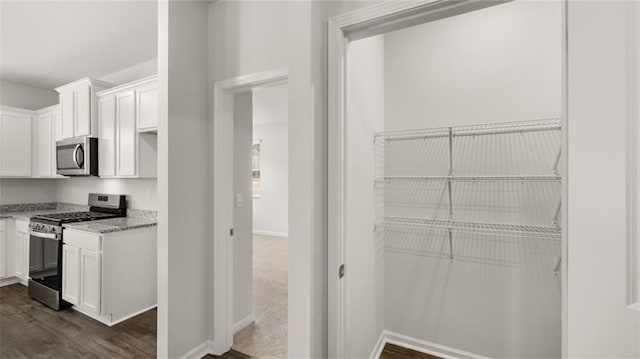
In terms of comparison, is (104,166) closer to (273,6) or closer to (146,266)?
(146,266)

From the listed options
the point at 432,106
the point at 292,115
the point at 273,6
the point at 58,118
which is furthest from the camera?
the point at 58,118

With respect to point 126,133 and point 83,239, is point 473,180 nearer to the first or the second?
point 126,133

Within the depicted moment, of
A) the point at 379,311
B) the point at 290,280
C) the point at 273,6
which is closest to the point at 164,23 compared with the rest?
the point at 273,6

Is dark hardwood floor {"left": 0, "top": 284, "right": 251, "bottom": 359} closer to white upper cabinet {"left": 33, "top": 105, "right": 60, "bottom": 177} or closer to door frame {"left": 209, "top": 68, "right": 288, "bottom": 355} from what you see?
door frame {"left": 209, "top": 68, "right": 288, "bottom": 355}

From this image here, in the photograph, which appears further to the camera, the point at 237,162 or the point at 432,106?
the point at 237,162

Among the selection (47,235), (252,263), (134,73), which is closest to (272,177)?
(134,73)

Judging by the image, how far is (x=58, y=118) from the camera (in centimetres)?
385

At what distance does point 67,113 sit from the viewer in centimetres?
362

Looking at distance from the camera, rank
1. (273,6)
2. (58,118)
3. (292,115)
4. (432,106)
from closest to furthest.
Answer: (292,115) → (273,6) → (432,106) → (58,118)

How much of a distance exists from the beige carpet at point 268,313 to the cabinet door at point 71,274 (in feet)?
5.72

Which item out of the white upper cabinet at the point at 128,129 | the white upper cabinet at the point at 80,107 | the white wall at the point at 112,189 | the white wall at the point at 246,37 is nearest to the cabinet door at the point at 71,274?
the white wall at the point at 112,189
